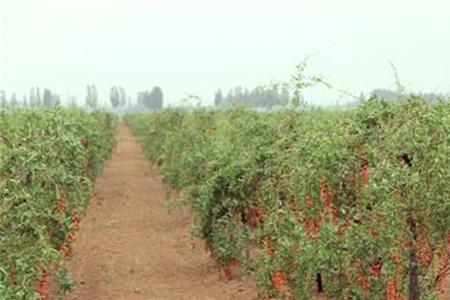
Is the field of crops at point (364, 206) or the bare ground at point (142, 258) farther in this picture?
the bare ground at point (142, 258)

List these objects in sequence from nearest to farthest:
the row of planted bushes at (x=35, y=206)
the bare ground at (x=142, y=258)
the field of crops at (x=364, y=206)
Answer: the row of planted bushes at (x=35, y=206), the field of crops at (x=364, y=206), the bare ground at (x=142, y=258)

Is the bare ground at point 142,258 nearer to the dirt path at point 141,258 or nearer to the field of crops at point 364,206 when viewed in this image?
the dirt path at point 141,258

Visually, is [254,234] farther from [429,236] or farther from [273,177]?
[429,236]

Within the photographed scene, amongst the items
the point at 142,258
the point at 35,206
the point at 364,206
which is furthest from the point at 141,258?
the point at 364,206

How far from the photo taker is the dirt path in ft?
36.1

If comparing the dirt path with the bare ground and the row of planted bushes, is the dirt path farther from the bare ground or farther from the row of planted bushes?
the row of planted bushes

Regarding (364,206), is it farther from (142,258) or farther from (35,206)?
(142,258)

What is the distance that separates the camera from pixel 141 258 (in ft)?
43.9

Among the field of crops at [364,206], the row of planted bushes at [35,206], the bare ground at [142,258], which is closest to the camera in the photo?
the row of planted bushes at [35,206]

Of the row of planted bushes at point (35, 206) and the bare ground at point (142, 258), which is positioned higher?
the row of planted bushes at point (35, 206)

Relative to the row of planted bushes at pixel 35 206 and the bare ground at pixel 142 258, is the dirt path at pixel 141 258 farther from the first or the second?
the row of planted bushes at pixel 35 206

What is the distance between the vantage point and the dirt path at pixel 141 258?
1101 cm

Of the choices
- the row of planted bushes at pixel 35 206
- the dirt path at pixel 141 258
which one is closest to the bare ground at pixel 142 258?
the dirt path at pixel 141 258

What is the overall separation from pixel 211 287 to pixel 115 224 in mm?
6306
